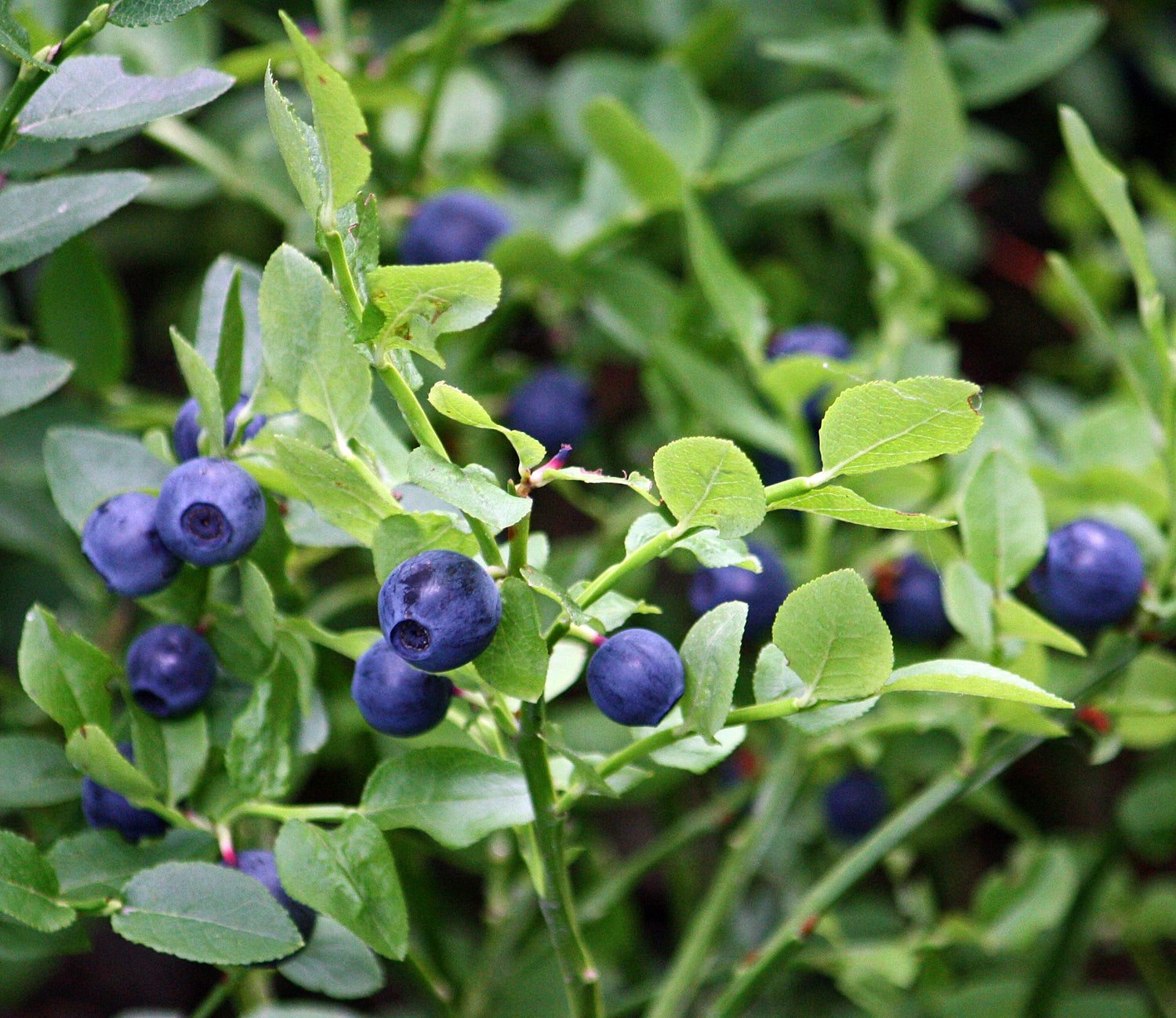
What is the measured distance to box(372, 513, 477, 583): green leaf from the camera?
51 cm

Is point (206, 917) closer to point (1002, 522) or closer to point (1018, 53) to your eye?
point (1002, 522)

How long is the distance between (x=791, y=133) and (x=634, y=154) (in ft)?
0.65

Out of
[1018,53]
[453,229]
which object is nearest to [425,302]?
[453,229]

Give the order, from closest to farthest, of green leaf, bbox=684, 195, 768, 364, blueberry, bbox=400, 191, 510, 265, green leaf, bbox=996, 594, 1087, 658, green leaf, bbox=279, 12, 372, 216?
green leaf, bbox=279, 12, 372, 216 < green leaf, bbox=996, 594, 1087, 658 < green leaf, bbox=684, 195, 768, 364 < blueberry, bbox=400, 191, 510, 265

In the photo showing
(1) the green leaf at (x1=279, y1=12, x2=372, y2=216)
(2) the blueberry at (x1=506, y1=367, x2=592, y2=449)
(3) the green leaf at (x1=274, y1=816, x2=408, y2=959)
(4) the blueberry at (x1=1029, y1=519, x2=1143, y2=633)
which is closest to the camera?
(1) the green leaf at (x1=279, y1=12, x2=372, y2=216)

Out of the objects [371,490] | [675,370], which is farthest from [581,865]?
[371,490]

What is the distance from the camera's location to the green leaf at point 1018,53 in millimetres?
1204

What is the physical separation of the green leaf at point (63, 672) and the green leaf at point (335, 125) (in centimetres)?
29

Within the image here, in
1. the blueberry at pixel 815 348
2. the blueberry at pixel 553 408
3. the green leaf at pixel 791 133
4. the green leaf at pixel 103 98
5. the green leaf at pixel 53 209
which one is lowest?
the blueberry at pixel 553 408

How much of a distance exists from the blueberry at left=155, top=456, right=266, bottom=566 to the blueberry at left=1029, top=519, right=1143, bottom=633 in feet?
1.62

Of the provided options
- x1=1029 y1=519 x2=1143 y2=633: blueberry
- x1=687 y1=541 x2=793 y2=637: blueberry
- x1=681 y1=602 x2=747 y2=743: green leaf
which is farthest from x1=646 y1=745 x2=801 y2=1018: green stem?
x1=681 y1=602 x2=747 y2=743: green leaf

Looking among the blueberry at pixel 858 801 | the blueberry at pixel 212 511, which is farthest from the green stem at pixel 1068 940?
the blueberry at pixel 212 511

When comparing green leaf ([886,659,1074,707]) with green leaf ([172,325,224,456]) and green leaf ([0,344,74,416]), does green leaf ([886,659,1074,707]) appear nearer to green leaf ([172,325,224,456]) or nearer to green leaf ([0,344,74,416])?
green leaf ([172,325,224,456])

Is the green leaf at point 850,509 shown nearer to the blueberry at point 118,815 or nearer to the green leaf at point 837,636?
the green leaf at point 837,636
